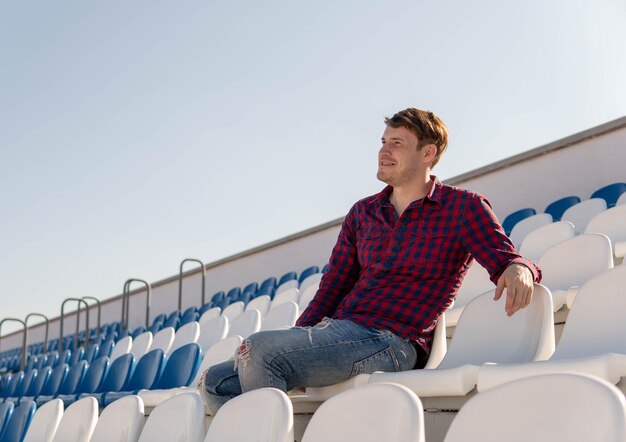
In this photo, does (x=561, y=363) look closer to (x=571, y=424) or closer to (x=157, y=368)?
(x=571, y=424)

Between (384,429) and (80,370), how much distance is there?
4.11 metres

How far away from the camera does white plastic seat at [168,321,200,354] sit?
4.79m

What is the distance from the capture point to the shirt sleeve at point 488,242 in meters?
2.09

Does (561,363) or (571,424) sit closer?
(571,424)

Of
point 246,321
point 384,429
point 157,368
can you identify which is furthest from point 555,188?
point 384,429

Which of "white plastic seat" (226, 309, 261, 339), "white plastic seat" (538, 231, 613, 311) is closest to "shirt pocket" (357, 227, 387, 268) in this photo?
"white plastic seat" (538, 231, 613, 311)

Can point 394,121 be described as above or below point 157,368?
above

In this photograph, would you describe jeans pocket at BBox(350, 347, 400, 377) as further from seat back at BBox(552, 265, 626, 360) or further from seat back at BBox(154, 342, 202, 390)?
seat back at BBox(154, 342, 202, 390)

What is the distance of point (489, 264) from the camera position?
2113 millimetres

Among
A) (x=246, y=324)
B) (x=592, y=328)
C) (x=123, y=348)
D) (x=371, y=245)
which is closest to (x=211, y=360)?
(x=246, y=324)

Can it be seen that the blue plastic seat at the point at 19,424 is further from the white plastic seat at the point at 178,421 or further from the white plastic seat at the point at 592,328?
the white plastic seat at the point at 592,328

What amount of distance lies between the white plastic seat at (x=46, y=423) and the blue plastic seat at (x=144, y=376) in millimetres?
866

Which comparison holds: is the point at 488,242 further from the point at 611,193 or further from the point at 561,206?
the point at 561,206

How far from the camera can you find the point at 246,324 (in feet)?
13.8
